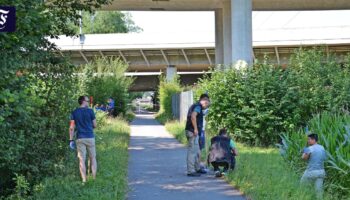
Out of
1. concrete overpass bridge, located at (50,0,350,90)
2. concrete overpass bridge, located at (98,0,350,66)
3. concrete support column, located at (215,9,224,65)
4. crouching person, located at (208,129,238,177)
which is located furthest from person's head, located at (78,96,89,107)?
concrete overpass bridge, located at (50,0,350,90)

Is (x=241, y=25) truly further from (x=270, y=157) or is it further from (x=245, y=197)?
(x=245, y=197)

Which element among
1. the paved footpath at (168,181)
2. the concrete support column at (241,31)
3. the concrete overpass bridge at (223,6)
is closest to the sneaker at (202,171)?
the paved footpath at (168,181)

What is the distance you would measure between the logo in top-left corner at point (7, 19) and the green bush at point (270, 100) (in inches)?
502

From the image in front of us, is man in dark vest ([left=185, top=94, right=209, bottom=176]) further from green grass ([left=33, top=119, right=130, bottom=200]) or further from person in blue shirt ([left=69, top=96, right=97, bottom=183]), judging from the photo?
person in blue shirt ([left=69, top=96, right=97, bottom=183])

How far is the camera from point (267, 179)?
34.5 ft

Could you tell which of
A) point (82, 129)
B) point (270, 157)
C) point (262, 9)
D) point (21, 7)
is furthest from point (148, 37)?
point (21, 7)

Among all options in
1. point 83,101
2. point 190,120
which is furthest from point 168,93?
point 83,101

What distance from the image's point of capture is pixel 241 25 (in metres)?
28.4

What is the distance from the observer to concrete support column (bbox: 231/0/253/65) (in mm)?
28406

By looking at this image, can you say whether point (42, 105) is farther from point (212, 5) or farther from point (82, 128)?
point (212, 5)

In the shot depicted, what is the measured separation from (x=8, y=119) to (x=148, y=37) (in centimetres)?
4718

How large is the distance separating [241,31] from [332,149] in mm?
18552

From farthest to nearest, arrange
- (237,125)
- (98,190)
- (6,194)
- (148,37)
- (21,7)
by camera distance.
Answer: (148,37)
(237,125)
(6,194)
(98,190)
(21,7)

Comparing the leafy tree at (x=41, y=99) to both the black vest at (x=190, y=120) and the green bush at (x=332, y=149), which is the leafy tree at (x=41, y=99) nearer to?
the black vest at (x=190, y=120)
